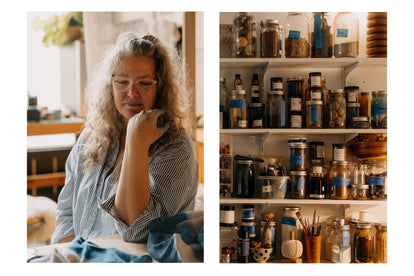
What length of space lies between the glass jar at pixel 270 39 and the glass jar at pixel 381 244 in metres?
0.91

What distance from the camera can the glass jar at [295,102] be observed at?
181 centimetres

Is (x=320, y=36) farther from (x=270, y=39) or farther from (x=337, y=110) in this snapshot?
(x=337, y=110)

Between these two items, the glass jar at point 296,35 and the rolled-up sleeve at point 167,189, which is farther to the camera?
the glass jar at point 296,35

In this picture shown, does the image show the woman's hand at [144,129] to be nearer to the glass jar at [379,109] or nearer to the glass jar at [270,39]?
the glass jar at [270,39]

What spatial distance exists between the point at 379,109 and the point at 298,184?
0.50 m

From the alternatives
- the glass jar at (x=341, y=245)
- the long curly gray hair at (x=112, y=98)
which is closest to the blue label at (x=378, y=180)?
the glass jar at (x=341, y=245)

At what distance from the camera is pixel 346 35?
71.6 inches

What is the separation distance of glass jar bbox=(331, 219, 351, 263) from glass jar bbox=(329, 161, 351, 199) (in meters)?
0.12

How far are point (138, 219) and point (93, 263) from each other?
283mm
